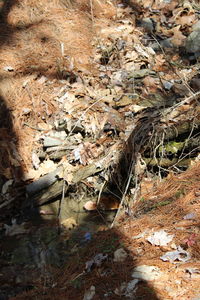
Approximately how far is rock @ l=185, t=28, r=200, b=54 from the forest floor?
33 mm

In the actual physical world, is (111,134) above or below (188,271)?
below

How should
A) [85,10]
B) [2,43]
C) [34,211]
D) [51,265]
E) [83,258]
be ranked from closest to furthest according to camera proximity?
[83,258], [51,265], [34,211], [2,43], [85,10]

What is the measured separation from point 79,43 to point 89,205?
298cm

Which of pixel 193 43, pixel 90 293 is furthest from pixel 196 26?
pixel 90 293

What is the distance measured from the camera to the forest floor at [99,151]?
10.3 ft

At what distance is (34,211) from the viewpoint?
15.4 feet

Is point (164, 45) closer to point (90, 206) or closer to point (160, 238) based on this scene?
point (90, 206)

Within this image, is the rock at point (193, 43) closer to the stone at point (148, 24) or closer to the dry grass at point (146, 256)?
the stone at point (148, 24)

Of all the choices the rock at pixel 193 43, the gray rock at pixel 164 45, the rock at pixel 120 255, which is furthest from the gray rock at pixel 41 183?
the rock at pixel 193 43

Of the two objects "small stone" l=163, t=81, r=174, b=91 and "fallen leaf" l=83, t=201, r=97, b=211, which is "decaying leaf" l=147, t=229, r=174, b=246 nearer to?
"fallen leaf" l=83, t=201, r=97, b=211

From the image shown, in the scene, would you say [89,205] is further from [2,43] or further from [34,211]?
[2,43]

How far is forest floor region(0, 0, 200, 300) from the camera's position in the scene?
3146 millimetres

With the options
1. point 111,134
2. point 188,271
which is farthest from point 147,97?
point 188,271

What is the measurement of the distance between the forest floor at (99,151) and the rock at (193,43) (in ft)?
0.11
